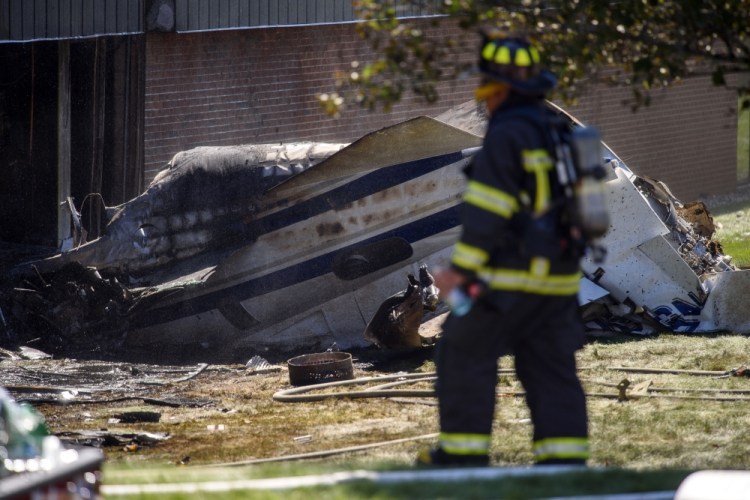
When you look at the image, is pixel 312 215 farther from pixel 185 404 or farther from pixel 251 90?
pixel 251 90

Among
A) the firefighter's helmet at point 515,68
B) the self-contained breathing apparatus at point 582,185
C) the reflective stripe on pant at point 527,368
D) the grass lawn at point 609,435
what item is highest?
the firefighter's helmet at point 515,68

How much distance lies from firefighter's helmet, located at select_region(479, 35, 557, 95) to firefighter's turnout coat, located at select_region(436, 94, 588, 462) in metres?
0.08

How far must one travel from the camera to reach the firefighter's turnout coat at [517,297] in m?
4.43

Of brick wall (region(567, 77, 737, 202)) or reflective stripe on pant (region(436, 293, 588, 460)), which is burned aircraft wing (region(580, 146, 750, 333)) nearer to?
reflective stripe on pant (region(436, 293, 588, 460))

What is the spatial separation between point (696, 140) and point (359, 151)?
33.3 feet

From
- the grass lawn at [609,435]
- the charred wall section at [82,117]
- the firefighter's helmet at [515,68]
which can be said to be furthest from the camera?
the charred wall section at [82,117]

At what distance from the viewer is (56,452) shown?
12.6 feet

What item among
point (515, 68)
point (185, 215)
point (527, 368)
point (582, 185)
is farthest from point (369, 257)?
point (582, 185)

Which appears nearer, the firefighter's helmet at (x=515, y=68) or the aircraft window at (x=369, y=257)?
the firefighter's helmet at (x=515, y=68)

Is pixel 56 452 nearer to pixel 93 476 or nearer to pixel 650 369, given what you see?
pixel 93 476

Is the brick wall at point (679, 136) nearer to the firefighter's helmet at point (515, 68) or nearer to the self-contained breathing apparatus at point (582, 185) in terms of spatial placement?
the firefighter's helmet at point (515, 68)

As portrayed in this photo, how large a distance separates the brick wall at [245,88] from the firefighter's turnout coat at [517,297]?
714 cm

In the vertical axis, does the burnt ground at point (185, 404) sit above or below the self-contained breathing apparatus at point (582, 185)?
below

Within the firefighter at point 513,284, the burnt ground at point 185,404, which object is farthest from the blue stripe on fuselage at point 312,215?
the firefighter at point 513,284
